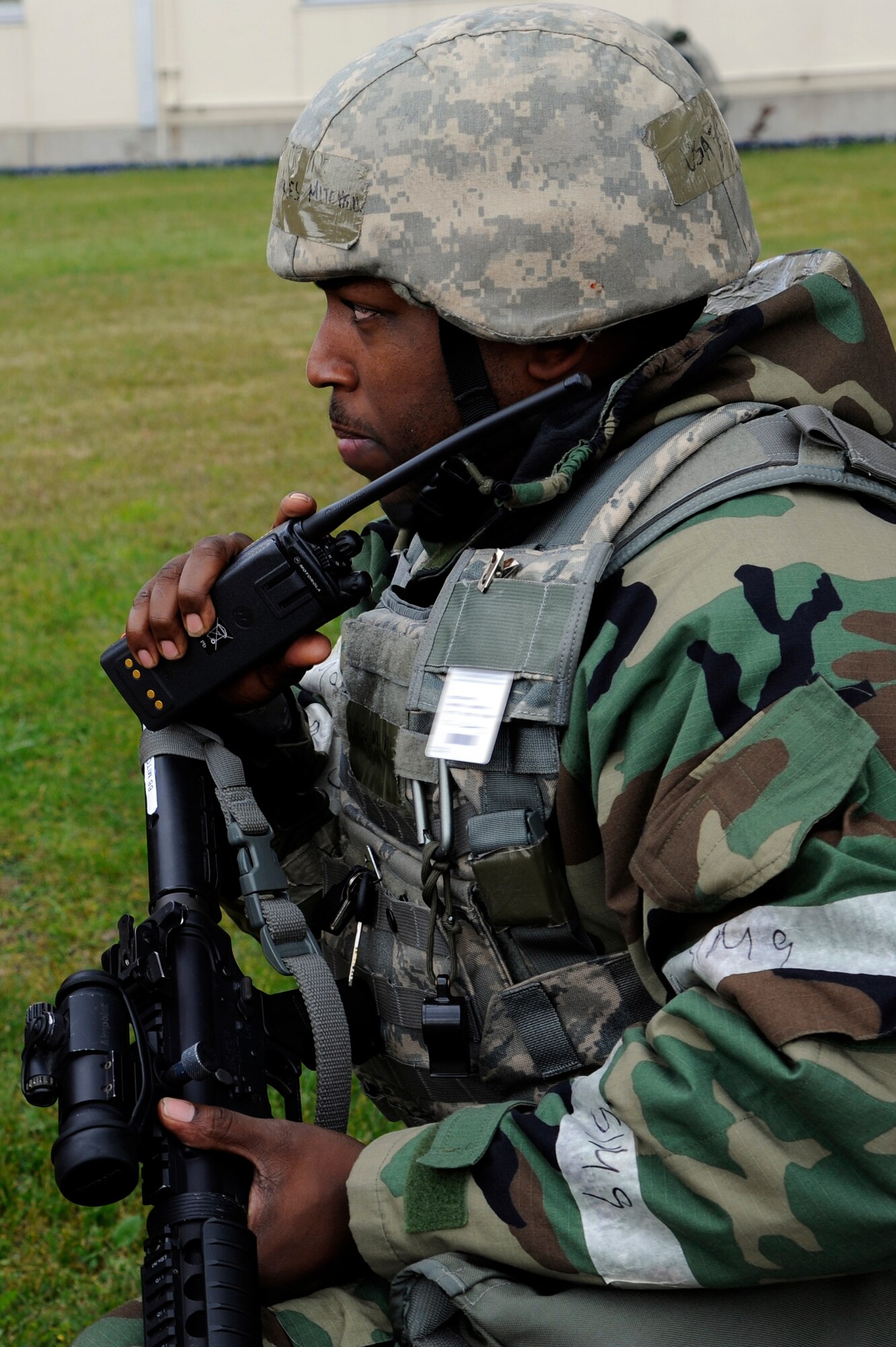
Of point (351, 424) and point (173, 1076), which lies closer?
point (173, 1076)

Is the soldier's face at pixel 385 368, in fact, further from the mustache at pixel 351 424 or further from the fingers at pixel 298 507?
the fingers at pixel 298 507

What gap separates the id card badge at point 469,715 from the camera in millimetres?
1892

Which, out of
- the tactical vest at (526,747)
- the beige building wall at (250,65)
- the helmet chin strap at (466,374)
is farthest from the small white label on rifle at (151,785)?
the beige building wall at (250,65)

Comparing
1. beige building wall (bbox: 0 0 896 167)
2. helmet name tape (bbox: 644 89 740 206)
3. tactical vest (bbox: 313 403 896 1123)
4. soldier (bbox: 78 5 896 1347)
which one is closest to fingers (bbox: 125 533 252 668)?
soldier (bbox: 78 5 896 1347)

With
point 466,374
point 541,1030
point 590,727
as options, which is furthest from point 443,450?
point 541,1030

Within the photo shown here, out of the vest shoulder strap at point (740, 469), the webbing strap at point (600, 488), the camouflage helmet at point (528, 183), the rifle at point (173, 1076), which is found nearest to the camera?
the rifle at point (173, 1076)

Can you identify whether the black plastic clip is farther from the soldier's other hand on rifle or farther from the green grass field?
the green grass field

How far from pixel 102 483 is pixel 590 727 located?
706cm

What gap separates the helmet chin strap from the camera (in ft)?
7.04

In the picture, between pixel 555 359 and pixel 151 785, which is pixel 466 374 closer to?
pixel 555 359

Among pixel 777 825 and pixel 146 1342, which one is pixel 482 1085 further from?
pixel 777 825

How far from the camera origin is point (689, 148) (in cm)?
214

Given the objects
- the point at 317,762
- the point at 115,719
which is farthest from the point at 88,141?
the point at 317,762

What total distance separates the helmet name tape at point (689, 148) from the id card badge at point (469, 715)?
75 cm
